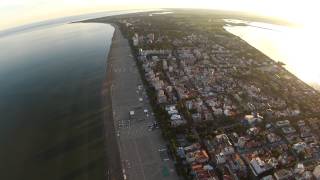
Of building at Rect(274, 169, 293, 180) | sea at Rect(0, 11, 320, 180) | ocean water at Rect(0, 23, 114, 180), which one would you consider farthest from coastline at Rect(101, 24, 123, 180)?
building at Rect(274, 169, 293, 180)

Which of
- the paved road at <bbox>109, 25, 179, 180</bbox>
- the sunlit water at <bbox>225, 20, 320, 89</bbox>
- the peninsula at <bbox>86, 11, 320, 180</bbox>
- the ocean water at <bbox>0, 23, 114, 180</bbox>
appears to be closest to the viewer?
the paved road at <bbox>109, 25, 179, 180</bbox>

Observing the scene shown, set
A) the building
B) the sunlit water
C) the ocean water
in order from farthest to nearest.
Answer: the sunlit water < the ocean water < the building

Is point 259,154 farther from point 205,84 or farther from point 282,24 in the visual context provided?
point 282,24

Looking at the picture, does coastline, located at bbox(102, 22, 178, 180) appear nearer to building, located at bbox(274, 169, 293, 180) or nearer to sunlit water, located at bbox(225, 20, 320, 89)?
building, located at bbox(274, 169, 293, 180)

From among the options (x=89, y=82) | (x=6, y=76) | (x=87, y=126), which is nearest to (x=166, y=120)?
(x=87, y=126)

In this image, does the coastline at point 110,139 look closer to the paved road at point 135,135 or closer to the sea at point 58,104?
the paved road at point 135,135

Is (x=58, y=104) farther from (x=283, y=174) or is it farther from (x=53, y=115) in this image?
(x=283, y=174)

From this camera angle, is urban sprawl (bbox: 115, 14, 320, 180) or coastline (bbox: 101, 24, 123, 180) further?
coastline (bbox: 101, 24, 123, 180)
